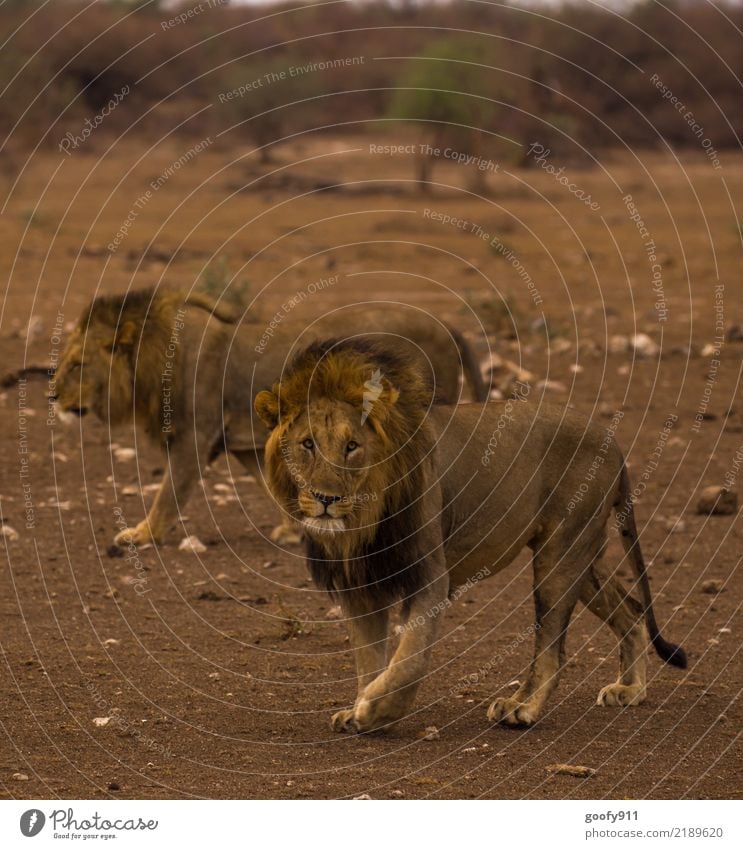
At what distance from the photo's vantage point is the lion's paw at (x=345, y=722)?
668 cm

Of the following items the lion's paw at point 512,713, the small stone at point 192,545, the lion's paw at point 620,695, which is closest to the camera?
the lion's paw at point 512,713

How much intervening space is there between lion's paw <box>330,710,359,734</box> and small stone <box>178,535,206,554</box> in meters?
3.70

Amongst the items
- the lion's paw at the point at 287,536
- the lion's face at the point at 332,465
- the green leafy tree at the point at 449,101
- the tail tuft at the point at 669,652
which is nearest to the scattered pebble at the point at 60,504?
the lion's paw at the point at 287,536

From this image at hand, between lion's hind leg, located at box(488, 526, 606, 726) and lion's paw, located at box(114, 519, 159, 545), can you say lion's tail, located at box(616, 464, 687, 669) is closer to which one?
lion's hind leg, located at box(488, 526, 606, 726)

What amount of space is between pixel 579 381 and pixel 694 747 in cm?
825

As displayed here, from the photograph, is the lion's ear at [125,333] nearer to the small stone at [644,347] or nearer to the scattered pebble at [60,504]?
the scattered pebble at [60,504]

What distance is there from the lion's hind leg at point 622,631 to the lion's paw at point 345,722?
129cm

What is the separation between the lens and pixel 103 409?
1069 cm

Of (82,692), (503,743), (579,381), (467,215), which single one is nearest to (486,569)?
(503,743)

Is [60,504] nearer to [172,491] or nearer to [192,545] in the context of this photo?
[172,491]

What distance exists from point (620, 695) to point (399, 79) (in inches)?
1276

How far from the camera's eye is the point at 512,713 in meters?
6.89

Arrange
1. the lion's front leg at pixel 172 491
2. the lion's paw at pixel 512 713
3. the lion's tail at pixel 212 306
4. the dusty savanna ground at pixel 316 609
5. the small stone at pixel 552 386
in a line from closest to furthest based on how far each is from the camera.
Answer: the dusty savanna ground at pixel 316 609
the lion's paw at pixel 512 713
the lion's front leg at pixel 172 491
the lion's tail at pixel 212 306
the small stone at pixel 552 386
